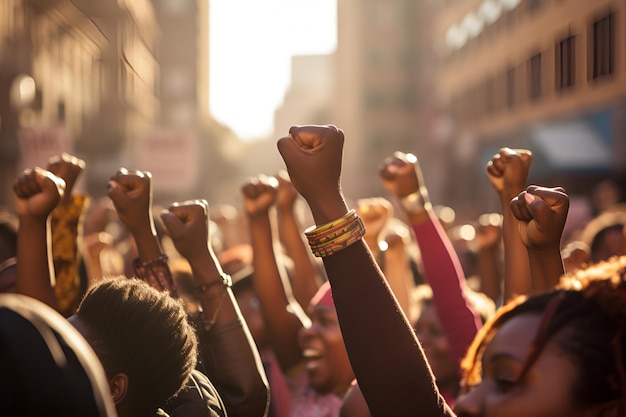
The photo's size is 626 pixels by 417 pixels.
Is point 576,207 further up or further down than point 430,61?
further down

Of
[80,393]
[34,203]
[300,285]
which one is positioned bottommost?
[300,285]

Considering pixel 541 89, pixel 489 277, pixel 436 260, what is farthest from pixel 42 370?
pixel 541 89

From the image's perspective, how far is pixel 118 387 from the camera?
182cm

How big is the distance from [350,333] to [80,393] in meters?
0.69

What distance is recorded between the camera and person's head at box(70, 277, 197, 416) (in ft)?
6.01

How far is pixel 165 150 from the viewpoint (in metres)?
11.7

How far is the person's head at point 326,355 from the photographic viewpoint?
3.39m

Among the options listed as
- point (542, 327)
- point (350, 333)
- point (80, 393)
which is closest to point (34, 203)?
point (350, 333)

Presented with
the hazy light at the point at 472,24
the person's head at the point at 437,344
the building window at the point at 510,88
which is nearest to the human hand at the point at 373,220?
the person's head at the point at 437,344

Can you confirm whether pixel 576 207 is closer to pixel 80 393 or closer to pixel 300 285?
pixel 300 285

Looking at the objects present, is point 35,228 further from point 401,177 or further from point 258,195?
point 401,177

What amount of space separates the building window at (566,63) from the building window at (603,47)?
170 cm

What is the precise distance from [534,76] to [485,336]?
29337 millimetres

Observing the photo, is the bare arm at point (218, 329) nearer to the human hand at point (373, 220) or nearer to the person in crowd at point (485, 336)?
the person in crowd at point (485, 336)
